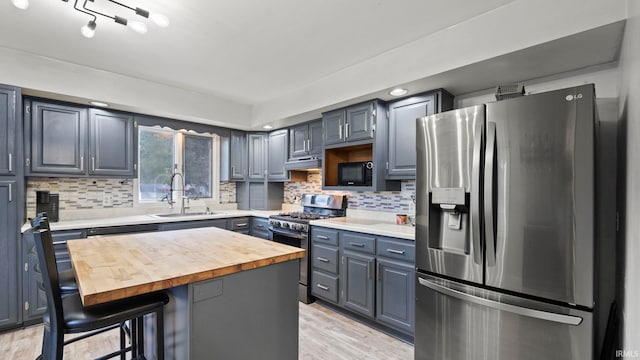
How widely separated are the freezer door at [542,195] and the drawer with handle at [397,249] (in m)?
0.72

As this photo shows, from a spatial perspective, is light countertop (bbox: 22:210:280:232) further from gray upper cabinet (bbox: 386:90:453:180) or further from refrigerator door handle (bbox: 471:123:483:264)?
refrigerator door handle (bbox: 471:123:483:264)

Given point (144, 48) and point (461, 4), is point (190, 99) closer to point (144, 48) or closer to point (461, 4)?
point (144, 48)

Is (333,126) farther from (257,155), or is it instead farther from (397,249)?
(257,155)

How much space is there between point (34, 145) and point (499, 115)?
3935 mm

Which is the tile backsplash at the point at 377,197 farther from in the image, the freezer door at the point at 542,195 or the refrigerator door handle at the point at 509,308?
the freezer door at the point at 542,195

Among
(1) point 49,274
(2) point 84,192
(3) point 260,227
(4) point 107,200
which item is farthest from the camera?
(3) point 260,227

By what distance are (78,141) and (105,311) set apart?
8.32 ft

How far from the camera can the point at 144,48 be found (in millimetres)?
2465

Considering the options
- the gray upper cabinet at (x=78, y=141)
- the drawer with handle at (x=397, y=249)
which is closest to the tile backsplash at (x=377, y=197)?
the drawer with handle at (x=397, y=249)

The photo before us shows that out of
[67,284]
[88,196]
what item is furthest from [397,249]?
[88,196]

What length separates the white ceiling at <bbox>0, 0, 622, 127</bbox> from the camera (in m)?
1.89

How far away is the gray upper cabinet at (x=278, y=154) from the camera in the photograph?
416 cm

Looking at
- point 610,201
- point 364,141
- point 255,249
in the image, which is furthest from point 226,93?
point 610,201

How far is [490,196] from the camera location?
1.65 m
